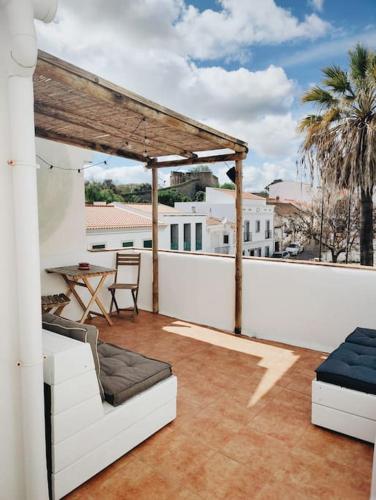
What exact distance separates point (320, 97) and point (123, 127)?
5105 millimetres

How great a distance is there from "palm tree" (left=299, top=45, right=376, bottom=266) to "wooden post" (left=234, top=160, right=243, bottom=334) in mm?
3120

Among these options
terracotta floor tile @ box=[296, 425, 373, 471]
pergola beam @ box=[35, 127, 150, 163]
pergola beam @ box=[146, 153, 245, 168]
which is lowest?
terracotta floor tile @ box=[296, 425, 373, 471]

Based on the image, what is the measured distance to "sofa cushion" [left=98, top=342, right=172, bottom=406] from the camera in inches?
82.4

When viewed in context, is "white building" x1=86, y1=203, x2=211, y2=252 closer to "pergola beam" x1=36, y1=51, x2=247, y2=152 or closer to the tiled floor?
"pergola beam" x1=36, y1=51, x2=247, y2=152

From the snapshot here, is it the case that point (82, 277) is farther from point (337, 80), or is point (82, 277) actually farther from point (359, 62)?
point (359, 62)

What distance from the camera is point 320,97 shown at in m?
6.96

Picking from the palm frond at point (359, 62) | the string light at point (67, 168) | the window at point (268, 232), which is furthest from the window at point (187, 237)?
the string light at point (67, 168)

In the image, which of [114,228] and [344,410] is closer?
[344,410]

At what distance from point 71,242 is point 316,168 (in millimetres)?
4881

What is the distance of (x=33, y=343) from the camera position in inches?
61.7

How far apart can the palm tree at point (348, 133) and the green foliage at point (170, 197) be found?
75.2 ft

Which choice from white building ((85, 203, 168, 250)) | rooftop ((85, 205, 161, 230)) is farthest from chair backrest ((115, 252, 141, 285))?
rooftop ((85, 205, 161, 230))

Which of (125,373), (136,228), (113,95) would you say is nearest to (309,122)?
(113,95)

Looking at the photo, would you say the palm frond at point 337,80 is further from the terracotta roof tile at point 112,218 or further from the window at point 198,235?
the window at point 198,235
